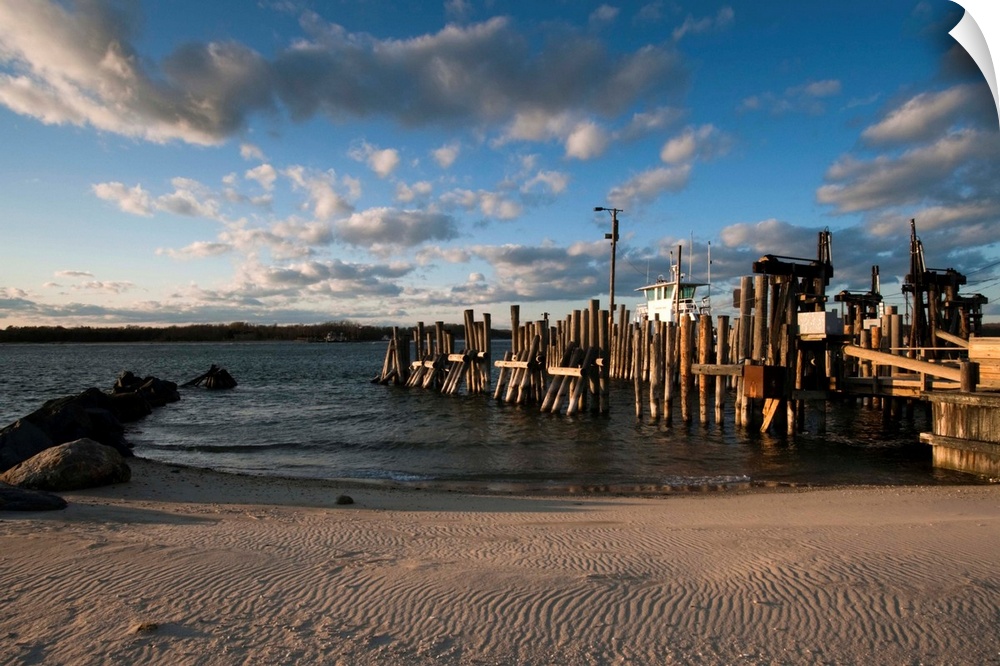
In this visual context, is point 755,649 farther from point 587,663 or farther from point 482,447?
point 482,447

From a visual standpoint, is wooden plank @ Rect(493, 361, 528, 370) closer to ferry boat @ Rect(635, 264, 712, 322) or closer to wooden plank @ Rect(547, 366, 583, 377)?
wooden plank @ Rect(547, 366, 583, 377)

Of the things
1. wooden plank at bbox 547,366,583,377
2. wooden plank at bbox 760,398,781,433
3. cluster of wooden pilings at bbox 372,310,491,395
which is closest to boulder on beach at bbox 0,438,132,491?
wooden plank at bbox 547,366,583,377

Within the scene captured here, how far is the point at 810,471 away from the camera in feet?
39.8

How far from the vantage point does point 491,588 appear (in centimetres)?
452

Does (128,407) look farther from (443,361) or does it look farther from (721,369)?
(721,369)

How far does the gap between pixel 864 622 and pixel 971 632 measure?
1.89 ft

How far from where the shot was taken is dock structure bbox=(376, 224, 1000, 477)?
11.7 meters

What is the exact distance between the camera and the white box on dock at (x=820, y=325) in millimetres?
14883

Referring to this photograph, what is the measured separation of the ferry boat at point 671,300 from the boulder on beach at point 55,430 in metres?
28.5

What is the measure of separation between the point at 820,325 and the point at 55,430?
58.8 ft

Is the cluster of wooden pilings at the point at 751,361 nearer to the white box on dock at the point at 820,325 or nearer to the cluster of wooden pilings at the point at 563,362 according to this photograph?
the white box on dock at the point at 820,325

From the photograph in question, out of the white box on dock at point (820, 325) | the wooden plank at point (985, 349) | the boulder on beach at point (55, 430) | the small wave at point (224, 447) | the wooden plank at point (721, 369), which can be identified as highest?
the white box on dock at point (820, 325)

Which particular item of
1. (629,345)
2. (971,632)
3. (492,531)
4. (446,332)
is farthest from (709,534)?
(629,345)

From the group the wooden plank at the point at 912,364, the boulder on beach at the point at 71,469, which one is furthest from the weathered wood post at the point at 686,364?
the boulder on beach at the point at 71,469
